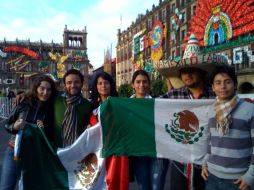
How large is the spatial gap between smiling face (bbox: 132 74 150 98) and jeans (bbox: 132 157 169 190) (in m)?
0.72

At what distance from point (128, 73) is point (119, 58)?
282 inches

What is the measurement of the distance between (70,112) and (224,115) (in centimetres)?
173

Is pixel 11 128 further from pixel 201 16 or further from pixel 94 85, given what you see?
pixel 201 16

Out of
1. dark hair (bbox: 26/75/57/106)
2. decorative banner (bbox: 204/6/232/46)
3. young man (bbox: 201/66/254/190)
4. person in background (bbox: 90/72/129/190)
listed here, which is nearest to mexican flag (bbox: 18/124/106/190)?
person in background (bbox: 90/72/129/190)

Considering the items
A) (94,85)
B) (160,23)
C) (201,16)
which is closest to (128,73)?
(160,23)

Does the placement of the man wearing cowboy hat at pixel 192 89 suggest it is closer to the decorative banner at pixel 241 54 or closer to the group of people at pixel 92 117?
the group of people at pixel 92 117

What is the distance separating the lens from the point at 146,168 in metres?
3.83

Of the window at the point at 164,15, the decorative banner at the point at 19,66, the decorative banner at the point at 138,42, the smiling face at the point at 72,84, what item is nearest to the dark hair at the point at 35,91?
the smiling face at the point at 72,84

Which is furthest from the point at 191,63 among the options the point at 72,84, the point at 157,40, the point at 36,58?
the point at 36,58

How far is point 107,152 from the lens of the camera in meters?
3.86

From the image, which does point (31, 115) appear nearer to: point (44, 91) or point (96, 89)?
point (44, 91)

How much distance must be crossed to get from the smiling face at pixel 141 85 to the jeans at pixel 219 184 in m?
1.35

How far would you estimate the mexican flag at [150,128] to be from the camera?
3.64 m

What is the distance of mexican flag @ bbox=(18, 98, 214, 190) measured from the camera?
146 inches
